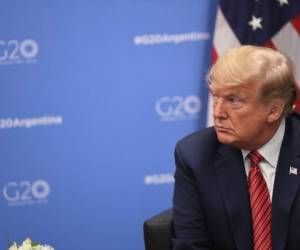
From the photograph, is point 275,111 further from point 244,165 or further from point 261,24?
point 261,24

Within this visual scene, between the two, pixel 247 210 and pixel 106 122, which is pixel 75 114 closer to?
pixel 106 122

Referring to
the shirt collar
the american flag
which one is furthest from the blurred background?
the shirt collar

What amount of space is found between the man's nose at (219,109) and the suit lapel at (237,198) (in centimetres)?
21

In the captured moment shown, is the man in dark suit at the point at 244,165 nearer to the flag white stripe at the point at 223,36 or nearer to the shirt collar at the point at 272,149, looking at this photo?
the shirt collar at the point at 272,149

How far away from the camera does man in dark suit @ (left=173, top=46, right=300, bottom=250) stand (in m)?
1.88

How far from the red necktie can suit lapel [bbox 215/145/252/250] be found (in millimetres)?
22

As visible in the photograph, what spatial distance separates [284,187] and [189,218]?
36 centimetres

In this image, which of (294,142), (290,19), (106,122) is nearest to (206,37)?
(290,19)

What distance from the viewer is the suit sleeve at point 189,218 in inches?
81.5

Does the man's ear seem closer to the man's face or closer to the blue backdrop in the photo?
the man's face

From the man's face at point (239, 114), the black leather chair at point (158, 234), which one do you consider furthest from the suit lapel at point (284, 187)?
the black leather chair at point (158, 234)

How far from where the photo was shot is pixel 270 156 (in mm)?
2051

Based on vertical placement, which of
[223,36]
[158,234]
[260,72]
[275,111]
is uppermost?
[223,36]

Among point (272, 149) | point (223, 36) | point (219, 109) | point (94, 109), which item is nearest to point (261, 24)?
point (223, 36)
